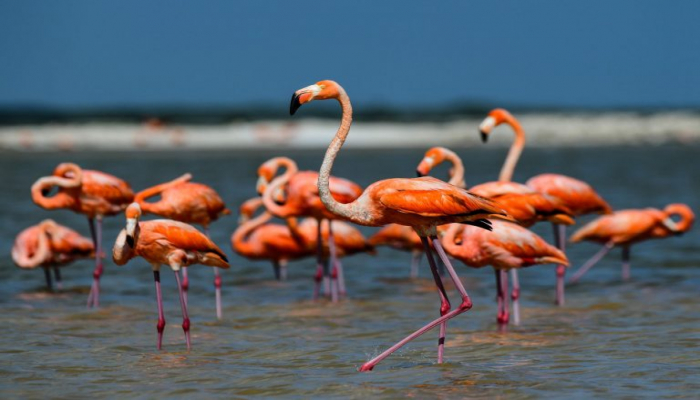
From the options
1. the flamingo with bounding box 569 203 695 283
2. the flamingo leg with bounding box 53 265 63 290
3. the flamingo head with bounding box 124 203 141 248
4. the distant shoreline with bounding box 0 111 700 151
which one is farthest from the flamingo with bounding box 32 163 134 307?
the distant shoreline with bounding box 0 111 700 151

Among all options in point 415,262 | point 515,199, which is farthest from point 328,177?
point 415,262

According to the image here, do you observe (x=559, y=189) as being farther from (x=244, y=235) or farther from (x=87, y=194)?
(x=87, y=194)

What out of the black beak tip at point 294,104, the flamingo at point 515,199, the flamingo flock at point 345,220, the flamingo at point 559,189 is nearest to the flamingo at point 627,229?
the flamingo flock at point 345,220

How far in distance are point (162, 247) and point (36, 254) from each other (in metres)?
2.98

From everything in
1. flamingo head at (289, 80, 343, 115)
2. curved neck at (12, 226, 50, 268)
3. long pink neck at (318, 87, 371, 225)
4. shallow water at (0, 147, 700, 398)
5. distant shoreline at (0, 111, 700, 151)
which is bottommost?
shallow water at (0, 147, 700, 398)

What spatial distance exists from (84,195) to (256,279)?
208 cm

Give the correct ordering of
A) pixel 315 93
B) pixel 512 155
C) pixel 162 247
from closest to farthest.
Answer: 1. pixel 315 93
2. pixel 162 247
3. pixel 512 155

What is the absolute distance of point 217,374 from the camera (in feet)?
21.7

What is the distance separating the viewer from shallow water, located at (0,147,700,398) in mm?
6309

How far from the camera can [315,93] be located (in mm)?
6305

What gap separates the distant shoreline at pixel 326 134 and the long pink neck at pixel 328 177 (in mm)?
36852

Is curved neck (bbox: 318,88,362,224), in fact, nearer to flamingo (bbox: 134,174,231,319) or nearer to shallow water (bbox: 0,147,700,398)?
shallow water (bbox: 0,147,700,398)

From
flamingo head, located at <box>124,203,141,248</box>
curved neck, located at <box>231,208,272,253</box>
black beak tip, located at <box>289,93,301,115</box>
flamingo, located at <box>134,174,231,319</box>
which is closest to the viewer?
black beak tip, located at <box>289,93,301,115</box>

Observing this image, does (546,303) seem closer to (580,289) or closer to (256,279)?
(580,289)
